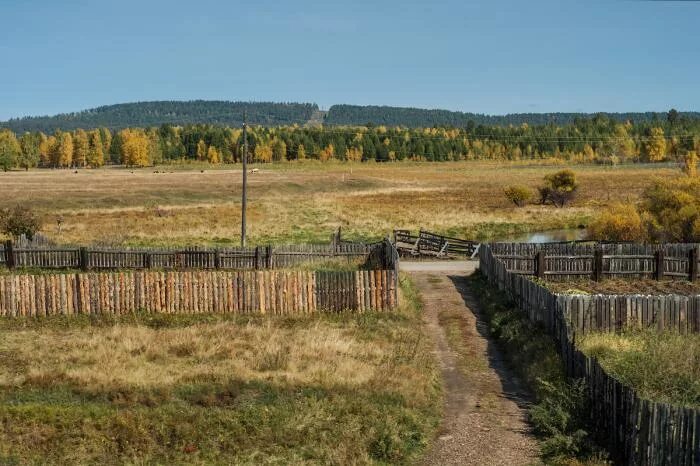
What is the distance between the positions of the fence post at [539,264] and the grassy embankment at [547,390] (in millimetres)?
5255

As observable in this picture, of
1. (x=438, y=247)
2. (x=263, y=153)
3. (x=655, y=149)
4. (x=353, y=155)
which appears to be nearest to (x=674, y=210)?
(x=438, y=247)

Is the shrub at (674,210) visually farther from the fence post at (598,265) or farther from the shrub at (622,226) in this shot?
the fence post at (598,265)

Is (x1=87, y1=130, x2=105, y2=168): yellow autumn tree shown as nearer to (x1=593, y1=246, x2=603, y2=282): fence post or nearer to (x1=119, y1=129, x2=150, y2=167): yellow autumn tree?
(x1=119, y1=129, x2=150, y2=167): yellow autumn tree

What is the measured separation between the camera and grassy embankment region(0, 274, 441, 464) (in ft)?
41.6

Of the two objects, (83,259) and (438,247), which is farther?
(438,247)

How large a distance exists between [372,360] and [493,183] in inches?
3601

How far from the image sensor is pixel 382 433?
13070 millimetres

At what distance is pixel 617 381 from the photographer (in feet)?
38.8

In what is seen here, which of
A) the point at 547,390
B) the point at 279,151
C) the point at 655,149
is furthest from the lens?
the point at 279,151

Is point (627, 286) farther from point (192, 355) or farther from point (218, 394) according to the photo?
point (218, 394)

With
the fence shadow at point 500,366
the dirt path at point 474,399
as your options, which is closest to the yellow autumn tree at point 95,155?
the fence shadow at point 500,366

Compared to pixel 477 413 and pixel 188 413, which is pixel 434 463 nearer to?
pixel 477 413

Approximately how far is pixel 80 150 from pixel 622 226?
148 meters

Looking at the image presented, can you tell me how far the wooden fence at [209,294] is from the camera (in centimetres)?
2330
